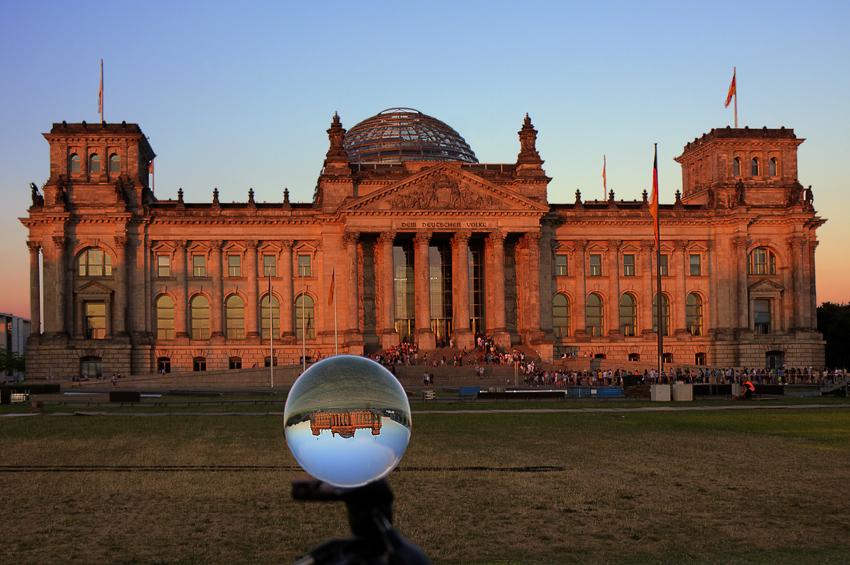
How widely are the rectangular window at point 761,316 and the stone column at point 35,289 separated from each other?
73.2 metres

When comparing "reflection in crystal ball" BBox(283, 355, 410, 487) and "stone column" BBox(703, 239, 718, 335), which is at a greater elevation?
"stone column" BBox(703, 239, 718, 335)

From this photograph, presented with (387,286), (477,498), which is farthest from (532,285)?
(477,498)

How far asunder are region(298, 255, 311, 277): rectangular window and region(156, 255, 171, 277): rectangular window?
1309 centimetres

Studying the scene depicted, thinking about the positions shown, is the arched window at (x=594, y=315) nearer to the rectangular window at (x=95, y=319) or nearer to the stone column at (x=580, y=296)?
the stone column at (x=580, y=296)

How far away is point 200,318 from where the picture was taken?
86062 mm

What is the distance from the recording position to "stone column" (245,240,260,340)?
85.4 metres

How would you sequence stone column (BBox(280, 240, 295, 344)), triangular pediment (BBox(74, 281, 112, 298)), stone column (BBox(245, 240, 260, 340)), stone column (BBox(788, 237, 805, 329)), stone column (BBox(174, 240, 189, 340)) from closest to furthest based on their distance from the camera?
triangular pediment (BBox(74, 281, 112, 298)) → stone column (BBox(174, 240, 189, 340)) → stone column (BBox(245, 240, 260, 340)) → stone column (BBox(280, 240, 295, 344)) → stone column (BBox(788, 237, 805, 329))

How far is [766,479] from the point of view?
18406mm

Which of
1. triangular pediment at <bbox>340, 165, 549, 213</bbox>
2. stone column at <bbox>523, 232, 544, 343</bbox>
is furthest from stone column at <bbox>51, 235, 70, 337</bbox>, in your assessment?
stone column at <bbox>523, 232, 544, 343</bbox>

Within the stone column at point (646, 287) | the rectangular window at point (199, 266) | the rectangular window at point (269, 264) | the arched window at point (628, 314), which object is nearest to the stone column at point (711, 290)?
the stone column at point (646, 287)

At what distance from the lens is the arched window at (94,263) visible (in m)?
83.2

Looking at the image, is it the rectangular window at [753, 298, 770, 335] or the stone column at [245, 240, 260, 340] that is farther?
the rectangular window at [753, 298, 770, 335]

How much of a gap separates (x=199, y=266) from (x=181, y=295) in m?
3.56

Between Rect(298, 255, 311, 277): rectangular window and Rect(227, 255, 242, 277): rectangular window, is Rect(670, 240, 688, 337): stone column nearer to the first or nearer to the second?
Rect(298, 255, 311, 277): rectangular window
